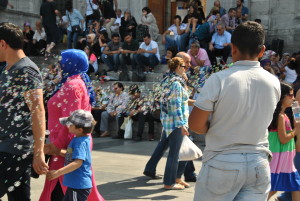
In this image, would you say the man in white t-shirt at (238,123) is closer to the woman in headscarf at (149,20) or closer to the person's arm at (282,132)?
the person's arm at (282,132)

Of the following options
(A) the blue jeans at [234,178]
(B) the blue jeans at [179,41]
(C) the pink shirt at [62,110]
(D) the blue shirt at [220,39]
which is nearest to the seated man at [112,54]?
(B) the blue jeans at [179,41]

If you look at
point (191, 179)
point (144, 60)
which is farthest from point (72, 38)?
point (191, 179)

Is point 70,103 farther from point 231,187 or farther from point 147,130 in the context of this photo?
point 147,130

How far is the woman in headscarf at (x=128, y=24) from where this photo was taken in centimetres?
1548

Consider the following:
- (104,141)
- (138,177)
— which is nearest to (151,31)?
(104,141)

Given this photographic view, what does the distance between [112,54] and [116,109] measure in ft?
11.2

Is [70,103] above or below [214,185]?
above

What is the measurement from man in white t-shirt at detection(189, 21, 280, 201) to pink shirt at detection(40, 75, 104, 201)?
1.46 metres

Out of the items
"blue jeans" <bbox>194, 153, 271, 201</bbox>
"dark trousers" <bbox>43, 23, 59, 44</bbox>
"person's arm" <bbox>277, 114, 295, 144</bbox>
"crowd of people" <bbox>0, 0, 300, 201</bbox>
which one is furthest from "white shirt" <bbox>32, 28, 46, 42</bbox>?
"blue jeans" <bbox>194, 153, 271, 201</bbox>

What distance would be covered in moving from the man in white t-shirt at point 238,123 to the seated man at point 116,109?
6300 mm

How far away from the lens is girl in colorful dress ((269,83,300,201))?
5.29 metres

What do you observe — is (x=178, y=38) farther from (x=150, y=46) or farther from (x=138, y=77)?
(x=138, y=77)

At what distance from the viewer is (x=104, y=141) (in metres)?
11.7

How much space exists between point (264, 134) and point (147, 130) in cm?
891
